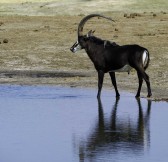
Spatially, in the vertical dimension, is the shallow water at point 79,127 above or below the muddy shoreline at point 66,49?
above

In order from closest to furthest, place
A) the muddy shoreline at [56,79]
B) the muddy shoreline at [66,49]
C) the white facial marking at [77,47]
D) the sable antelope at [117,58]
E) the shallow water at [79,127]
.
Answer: the shallow water at [79,127] < the sable antelope at [117,58] < the white facial marking at [77,47] < the muddy shoreline at [56,79] < the muddy shoreline at [66,49]

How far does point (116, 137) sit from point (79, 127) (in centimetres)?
108

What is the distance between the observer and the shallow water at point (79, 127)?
10.9 metres

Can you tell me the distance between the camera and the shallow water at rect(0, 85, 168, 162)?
1095 cm

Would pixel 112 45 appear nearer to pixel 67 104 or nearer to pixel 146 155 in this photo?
pixel 67 104

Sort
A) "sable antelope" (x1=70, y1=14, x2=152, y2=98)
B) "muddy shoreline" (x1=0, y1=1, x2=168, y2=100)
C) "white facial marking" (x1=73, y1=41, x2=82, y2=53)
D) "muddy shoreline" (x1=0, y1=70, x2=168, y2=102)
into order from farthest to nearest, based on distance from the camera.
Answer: "muddy shoreline" (x1=0, y1=1, x2=168, y2=100)
"muddy shoreline" (x1=0, y1=70, x2=168, y2=102)
"white facial marking" (x1=73, y1=41, x2=82, y2=53)
"sable antelope" (x1=70, y1=14, x2=152, y2=98)

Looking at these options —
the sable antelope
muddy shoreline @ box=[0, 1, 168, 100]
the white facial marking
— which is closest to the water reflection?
the sable antelope

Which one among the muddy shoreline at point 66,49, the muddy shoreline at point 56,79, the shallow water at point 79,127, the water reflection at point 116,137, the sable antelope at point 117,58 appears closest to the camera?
the shallow water at point 79,127

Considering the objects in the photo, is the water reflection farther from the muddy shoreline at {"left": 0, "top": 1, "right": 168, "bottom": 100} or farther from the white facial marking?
the white facial marking

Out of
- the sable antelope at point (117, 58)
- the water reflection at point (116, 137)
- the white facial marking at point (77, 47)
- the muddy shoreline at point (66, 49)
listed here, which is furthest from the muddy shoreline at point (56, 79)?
the water reflection at point (116, 137)

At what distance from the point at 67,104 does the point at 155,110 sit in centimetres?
187

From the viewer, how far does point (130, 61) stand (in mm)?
17812

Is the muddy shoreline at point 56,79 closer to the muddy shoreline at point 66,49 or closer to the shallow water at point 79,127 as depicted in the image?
the muddy shoreline at point 66,49

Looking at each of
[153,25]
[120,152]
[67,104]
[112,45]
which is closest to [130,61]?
[112,45]
